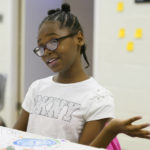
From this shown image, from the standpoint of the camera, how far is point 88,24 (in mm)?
3672

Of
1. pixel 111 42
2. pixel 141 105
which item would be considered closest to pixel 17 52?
pixel 111 42

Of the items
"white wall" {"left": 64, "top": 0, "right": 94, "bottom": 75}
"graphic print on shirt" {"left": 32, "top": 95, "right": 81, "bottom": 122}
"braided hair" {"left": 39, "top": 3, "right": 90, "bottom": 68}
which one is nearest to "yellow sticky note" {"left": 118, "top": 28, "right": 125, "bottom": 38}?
"braided hair" {"left": 39, "top": 3, "right": 90, "bottom": 68}

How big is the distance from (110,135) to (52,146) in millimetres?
214

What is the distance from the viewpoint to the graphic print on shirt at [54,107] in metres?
0.93

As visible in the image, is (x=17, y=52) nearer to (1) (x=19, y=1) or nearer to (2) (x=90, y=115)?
(1) (x=19, y=1)

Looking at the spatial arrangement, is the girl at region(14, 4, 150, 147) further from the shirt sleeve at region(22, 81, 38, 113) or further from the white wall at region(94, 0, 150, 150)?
the white wall at region(94, 0, 150, 150)

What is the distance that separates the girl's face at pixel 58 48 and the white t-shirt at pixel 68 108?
0.09 m

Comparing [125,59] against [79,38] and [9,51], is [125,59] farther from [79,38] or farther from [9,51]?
Result: [9,51]

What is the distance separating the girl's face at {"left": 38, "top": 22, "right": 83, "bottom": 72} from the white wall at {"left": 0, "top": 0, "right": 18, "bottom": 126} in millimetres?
2195

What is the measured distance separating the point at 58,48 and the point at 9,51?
225 centimetres

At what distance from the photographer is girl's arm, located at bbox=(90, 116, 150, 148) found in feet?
2.13

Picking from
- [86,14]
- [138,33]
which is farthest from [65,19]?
[86,14]

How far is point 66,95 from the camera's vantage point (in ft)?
3.19

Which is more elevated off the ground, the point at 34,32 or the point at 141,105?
the point at 34,32
